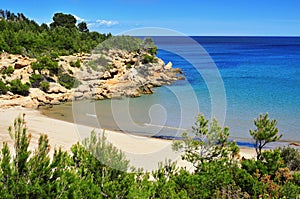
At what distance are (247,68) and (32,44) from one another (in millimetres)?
41859

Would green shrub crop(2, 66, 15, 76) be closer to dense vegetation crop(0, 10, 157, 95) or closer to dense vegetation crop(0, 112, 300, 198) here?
dense vegetation crop(0, 10, 157, 95)

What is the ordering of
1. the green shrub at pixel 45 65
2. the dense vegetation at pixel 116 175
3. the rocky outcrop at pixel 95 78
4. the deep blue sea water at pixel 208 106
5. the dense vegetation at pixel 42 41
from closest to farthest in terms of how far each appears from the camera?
1. the dense vegetation at pixel 116 175
2. the deep blue sea water at pixel 208 106
3. the rocky outcrop at pixel 95 78
4. the green shrub at pixel 45 65
5. the dense vegetation at pixel 42 41

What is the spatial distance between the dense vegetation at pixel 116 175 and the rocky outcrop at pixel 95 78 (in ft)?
72.6

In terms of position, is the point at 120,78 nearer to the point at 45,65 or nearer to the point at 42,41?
the point at 45,65

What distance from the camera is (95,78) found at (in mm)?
38781

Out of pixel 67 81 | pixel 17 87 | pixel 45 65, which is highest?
pixel 45 65

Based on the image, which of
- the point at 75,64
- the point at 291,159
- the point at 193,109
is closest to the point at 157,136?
the point at 193,109

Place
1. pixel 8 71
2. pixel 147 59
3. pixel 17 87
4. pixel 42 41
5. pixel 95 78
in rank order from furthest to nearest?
1. pixel 147 59
2. pixel 42 41
3. pixel 95 78
4. pixel 8 71
5. pixel 17 87

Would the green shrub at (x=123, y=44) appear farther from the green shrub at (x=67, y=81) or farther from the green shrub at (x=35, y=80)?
the green shrub at (x=35, y=80)

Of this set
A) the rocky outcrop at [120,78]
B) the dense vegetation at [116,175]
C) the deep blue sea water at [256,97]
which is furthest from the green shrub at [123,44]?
the dense vegetation at [116,175]

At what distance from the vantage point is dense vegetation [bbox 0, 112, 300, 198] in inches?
307

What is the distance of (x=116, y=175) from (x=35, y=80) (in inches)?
1066

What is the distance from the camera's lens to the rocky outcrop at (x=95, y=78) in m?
33.2

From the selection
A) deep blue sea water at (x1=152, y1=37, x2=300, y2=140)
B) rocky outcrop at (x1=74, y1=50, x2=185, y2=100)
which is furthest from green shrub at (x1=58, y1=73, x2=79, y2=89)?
deep blue sea water at (x1=152, y1=37, x2=300, y2=140)
